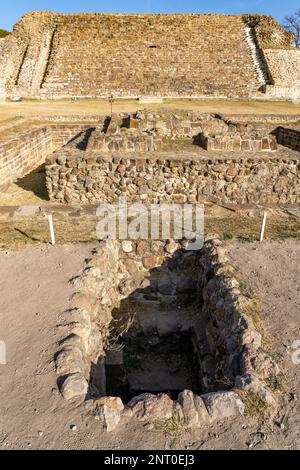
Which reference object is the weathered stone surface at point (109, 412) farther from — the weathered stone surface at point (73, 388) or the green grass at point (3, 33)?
the green grass at point (3, 33)

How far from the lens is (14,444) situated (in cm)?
274

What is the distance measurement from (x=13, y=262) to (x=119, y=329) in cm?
211

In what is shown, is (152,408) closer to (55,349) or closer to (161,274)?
(55,349)

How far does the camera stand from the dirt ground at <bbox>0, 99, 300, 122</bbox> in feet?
67.2

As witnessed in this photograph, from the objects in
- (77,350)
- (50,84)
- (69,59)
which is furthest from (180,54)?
(77,350)

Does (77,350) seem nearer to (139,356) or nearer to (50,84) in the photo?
(139,356)

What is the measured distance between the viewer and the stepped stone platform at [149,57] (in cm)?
2781

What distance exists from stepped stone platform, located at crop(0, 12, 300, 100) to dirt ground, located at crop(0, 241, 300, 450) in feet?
74.6

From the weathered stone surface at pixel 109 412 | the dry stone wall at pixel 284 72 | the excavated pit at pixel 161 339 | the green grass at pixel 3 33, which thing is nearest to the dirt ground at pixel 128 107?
the dry stone wall at pixel 284 72

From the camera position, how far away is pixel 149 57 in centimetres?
3088

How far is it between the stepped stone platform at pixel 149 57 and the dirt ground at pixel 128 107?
2.01 meters

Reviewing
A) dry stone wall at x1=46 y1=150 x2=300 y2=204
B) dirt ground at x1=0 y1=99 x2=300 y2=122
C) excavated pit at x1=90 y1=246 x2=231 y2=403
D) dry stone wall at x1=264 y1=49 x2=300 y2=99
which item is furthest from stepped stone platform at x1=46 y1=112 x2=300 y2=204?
dry stone wall at x1=264 y1=49 x2=300 y2=99

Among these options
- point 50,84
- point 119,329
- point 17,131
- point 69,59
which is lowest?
point 119,329

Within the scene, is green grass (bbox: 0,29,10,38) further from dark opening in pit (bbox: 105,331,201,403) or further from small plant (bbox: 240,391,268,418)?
small plant (bbox: 240,391,268,418)
